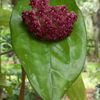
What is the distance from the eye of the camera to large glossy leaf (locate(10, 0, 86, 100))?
1.97 ft

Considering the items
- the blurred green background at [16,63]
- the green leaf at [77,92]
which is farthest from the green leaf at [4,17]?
the green leaf at [77,92]

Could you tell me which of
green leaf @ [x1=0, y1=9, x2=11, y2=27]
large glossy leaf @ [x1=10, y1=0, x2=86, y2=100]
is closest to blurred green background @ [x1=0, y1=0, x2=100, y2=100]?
green leaf @ [x1=0, y1=9, x2=11, y2=27]

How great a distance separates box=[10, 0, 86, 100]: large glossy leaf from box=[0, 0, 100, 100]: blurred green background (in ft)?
0.46

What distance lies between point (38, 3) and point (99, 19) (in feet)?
22.4

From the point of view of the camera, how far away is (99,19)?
737 centimetres

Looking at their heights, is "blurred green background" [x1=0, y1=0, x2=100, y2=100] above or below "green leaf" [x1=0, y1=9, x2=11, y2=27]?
below

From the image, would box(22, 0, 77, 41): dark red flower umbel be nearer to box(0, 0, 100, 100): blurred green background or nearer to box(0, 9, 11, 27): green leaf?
box(0, 0, 100, 100): blurred green background

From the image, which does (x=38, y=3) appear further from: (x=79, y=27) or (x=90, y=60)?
(x=90, y=60)

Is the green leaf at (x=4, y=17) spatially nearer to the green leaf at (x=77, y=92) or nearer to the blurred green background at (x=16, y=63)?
the blurred green background at (x=16, y=63)

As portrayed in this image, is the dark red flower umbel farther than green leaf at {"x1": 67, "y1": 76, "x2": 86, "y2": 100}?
No

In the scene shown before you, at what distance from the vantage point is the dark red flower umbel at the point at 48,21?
63 cm

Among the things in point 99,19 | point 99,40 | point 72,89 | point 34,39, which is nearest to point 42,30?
point 34,39

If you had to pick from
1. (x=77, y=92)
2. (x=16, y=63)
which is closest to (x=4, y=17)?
(x=77, y=92)

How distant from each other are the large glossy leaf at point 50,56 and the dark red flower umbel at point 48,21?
0.02m
